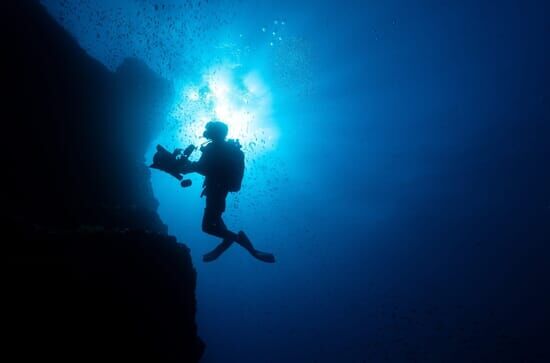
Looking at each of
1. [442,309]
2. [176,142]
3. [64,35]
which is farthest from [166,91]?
[442,309]

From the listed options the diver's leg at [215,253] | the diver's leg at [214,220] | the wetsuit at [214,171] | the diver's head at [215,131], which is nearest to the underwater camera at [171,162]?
the wetsuit at [214,171]

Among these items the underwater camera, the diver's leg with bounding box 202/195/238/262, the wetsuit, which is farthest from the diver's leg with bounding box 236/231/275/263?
the underwater camera

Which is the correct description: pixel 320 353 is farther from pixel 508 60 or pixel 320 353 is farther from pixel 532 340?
pixel 508 60

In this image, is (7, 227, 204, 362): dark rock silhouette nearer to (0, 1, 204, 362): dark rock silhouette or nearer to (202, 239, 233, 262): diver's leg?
(0, 1, 204, 362): dark rock silhouette

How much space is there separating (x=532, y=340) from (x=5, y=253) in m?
46.5

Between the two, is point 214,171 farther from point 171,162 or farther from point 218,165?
point 171,162

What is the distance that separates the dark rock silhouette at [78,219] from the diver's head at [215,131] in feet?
8.28

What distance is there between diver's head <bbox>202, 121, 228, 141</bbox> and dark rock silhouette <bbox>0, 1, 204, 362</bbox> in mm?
2523

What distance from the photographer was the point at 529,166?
28250 mm

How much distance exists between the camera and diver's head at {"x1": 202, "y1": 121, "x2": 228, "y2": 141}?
5.51 metres

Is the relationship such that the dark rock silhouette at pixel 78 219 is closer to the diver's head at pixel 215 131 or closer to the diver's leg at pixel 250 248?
the diver's leg at pixel 250 248

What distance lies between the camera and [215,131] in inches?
219

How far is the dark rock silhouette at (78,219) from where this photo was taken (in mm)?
4242

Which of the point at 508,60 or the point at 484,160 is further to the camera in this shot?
the point at 484,160
